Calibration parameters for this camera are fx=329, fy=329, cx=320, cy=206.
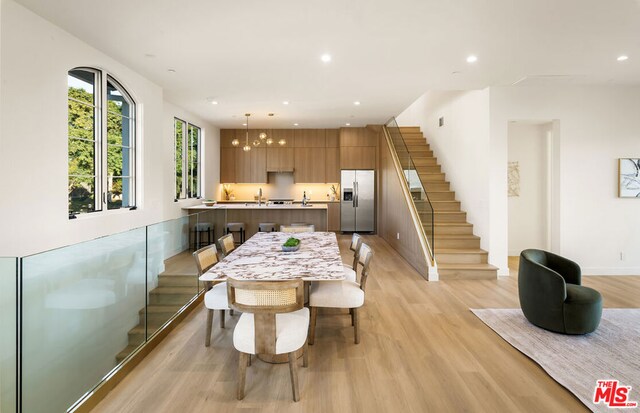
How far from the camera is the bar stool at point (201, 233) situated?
15.1 ft

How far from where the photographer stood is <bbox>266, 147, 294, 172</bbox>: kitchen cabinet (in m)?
10.1

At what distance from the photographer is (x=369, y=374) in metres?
2.60

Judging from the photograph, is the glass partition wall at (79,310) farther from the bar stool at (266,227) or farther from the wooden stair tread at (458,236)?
the wooden stair tread at (458,236)

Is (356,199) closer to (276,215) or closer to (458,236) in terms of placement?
(276,215)

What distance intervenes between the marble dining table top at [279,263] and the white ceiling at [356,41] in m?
2.31

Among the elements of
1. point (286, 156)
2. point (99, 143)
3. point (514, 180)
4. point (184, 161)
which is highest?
point (286, 156)

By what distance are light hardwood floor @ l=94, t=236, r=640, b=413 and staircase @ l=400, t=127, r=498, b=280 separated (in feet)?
5.24

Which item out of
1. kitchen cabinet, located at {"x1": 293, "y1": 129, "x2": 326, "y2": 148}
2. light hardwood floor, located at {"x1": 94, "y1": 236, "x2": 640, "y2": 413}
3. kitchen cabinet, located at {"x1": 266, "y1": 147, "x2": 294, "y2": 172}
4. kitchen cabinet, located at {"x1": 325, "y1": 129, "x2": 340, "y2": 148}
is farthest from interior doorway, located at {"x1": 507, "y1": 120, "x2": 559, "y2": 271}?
kitchen cabinet, located at {"x1": 266, "y1": 147, "x2": 294, "y2": 172}

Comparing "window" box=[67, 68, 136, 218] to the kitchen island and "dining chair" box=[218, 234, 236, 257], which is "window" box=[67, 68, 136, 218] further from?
the kitchen island

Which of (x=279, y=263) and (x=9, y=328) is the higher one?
(x=279, y=263)

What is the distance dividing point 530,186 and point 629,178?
4.94ft

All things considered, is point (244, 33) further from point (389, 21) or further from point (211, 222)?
point (211, 222)

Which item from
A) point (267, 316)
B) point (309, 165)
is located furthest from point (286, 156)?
point (267, 316)

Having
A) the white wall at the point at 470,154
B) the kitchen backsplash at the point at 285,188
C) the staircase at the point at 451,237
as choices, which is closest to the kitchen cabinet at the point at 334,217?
the kitchen backsplash at the point at 285,188
